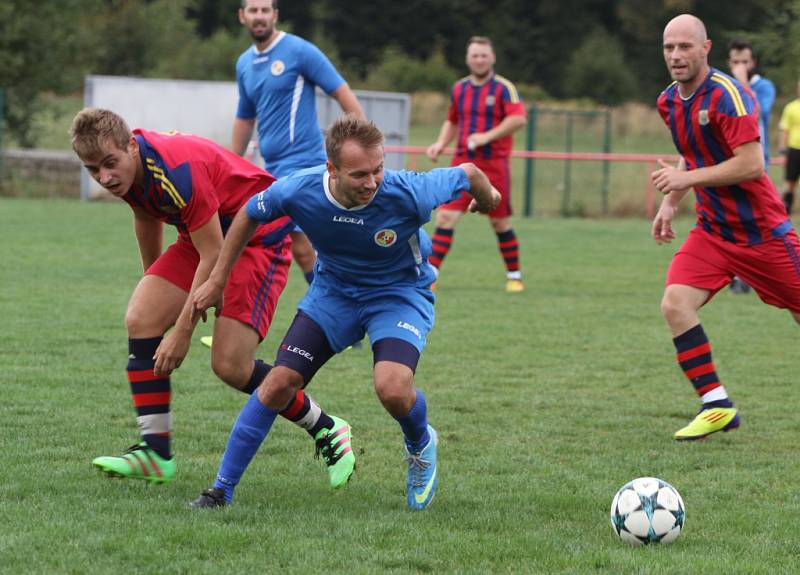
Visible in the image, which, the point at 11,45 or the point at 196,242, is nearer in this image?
the point at 196,242

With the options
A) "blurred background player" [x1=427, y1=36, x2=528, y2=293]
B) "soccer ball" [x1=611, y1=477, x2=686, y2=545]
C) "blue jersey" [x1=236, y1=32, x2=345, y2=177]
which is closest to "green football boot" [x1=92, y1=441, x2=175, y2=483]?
"soccer ball" [x1=611, y1=477, x2=686, y2=545]

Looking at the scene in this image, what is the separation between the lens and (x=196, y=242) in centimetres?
478

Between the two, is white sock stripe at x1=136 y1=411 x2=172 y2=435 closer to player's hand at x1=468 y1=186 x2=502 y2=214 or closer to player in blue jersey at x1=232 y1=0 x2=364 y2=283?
player's hand at x1=468 y1=186 x2=502 y2=214

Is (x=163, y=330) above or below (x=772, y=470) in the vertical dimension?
above

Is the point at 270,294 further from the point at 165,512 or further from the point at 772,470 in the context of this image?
the point at 772,470

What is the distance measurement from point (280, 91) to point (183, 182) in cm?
369

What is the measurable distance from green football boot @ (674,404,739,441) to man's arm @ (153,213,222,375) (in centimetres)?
250

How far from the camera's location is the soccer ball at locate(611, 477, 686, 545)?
14.0 ft

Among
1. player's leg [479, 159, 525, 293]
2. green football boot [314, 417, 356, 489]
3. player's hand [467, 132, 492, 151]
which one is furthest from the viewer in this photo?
player's leg [479, 159, 525, 293]

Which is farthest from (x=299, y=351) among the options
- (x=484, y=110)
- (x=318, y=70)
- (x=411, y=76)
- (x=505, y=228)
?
(x=411, y=76)

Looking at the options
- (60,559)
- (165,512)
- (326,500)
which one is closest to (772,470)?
(326,500)

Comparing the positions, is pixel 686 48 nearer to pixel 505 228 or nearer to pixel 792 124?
pixel 505 228

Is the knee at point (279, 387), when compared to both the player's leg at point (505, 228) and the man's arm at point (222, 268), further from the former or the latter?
the player's leg at point (505, 228)

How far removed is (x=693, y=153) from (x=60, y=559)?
350 centimetres
